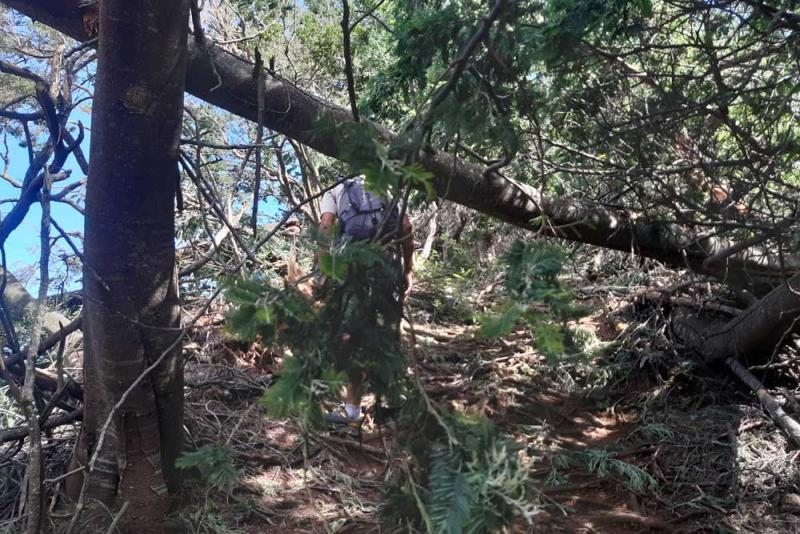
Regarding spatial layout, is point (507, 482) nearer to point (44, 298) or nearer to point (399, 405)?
point (399, 405)

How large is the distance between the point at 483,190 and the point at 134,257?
2.03 metres

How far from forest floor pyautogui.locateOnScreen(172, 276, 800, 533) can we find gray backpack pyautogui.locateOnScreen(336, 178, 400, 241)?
0.75 meters

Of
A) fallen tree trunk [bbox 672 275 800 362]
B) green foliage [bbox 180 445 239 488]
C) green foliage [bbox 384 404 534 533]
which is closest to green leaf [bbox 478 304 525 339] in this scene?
green foliage [bbox 384 404 534 533]

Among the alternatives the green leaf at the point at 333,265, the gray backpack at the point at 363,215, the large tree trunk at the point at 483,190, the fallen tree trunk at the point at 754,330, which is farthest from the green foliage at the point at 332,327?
the fallen tree trunk at the point at 754,330

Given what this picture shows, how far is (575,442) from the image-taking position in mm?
A: 4406

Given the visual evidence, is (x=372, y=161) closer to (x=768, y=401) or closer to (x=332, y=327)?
(x=332, y=327)

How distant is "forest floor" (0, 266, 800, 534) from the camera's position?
3.42 metres

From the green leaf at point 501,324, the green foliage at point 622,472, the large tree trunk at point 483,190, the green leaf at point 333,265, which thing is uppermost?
the large tree trunk at point 483,190

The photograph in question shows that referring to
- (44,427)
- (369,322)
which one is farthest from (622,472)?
(44,427)

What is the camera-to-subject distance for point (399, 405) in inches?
65.4

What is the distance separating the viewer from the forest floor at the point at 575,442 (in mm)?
3441

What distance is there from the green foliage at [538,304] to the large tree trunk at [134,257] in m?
1.66

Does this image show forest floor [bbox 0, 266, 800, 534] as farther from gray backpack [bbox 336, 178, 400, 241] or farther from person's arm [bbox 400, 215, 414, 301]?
gray backpack [bbox 336, 178, 400, 241]

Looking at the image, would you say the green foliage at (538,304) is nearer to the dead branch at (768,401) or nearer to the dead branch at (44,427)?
the dead branch at (44,427)
